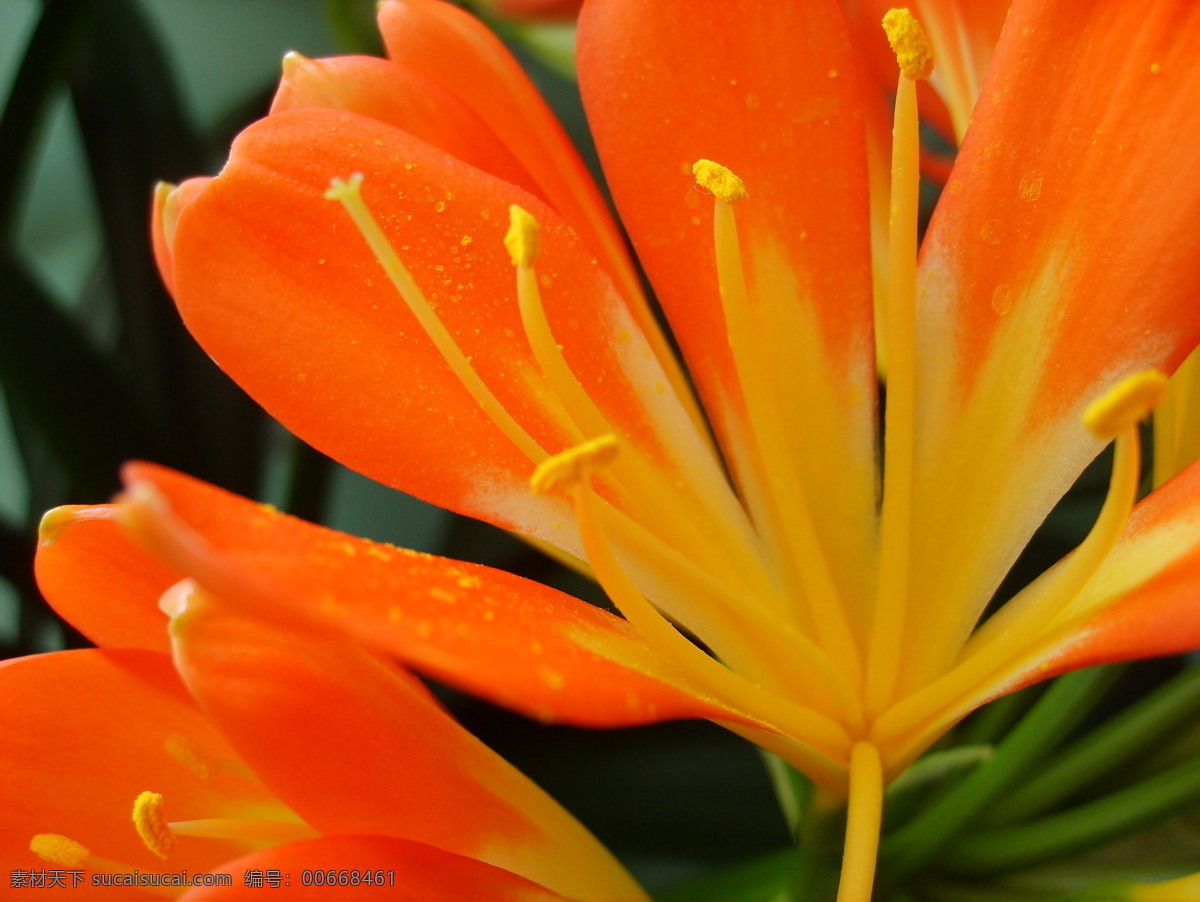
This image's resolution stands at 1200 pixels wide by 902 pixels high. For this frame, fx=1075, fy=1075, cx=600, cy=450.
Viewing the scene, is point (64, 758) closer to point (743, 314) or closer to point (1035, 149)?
point (743, 314)

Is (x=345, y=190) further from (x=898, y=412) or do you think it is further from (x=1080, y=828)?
(x=1080, y=828)

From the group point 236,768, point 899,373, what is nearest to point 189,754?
point 236,768

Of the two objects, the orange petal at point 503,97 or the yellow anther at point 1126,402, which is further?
the orange petal at point 503,97

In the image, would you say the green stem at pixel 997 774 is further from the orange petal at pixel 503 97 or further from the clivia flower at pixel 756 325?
the orange petal at pixel 503 97

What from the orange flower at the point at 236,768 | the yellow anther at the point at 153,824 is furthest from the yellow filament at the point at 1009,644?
the yellow anther at the point at 153,824

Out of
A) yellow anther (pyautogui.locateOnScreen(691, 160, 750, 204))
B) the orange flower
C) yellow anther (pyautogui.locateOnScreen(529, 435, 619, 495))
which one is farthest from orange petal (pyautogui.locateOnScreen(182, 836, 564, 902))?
yellow anther (pyautogui.locateOnScreen(691, 160, 750, 204))

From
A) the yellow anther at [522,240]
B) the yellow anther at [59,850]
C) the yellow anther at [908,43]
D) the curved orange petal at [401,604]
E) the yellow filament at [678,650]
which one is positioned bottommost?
→ the yellow anther at [59,850]

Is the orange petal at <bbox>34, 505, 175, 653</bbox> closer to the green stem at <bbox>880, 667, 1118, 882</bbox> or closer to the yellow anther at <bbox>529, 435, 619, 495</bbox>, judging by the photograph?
the yellow anther at <bbox>529, 435, 619, 495</bbox>
